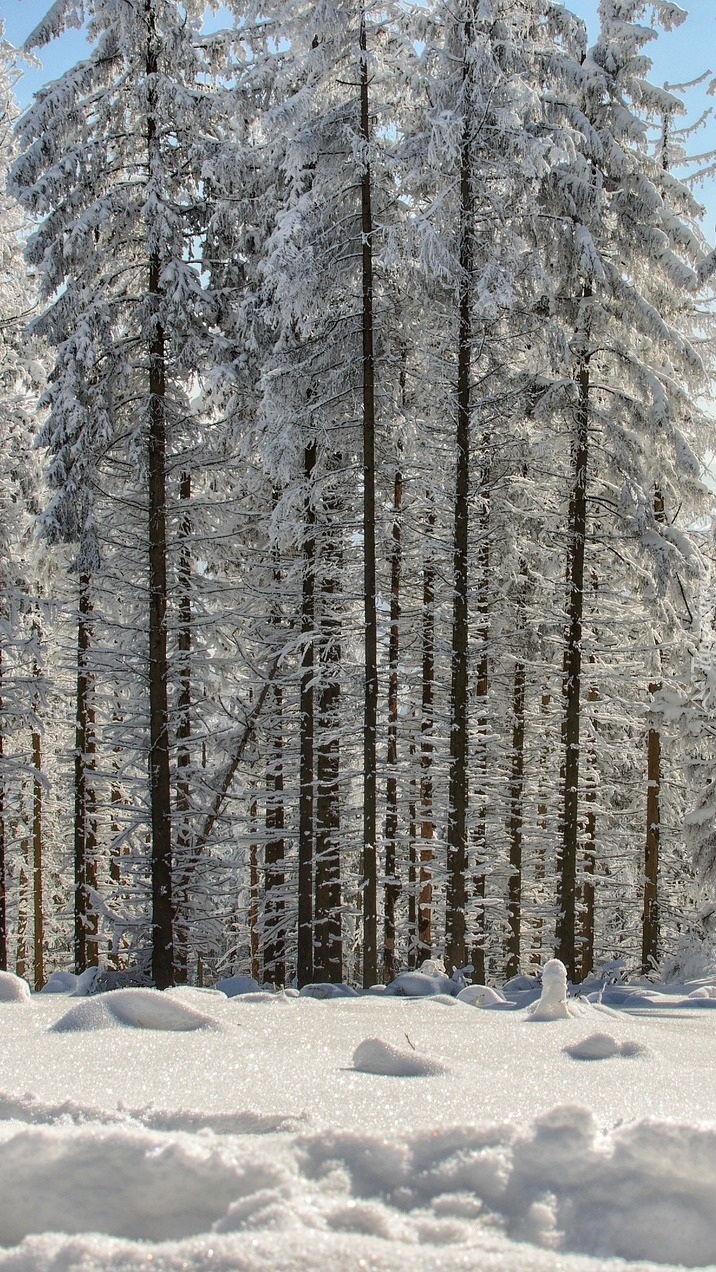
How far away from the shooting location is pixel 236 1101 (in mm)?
3225

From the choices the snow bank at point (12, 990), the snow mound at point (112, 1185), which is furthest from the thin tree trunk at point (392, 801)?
the snow mound at point (112, 1185)

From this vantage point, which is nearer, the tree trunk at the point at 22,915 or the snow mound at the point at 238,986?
the snow mound at the point at 238,986

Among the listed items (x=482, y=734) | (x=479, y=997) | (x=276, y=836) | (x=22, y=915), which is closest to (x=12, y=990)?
(x=479, y=997)

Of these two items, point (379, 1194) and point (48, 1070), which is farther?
point (48, 1070)

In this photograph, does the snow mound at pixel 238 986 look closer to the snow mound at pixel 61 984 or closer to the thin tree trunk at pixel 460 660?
the snow mound at pixel 61 984

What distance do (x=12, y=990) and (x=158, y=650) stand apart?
7143mm

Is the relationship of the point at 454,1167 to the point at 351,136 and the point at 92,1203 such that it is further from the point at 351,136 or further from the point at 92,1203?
the point at 351,136

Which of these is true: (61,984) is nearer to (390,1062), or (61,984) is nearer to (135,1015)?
(135,1015)

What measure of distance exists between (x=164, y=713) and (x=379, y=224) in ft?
25.9

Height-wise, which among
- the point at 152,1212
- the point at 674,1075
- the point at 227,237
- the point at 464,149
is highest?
the point at 464,149

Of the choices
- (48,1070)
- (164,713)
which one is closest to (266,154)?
(164,713)

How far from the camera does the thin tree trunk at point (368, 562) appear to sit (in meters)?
13.0

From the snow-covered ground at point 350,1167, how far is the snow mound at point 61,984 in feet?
16.5

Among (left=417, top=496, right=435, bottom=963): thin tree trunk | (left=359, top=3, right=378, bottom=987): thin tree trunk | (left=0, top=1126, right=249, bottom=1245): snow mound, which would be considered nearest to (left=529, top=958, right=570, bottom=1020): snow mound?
(left=0, top=1126, right=249, bottom=1245): snow mound
